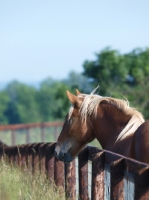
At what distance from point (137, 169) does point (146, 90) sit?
17246mm

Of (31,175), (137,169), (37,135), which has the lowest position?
(37,135)

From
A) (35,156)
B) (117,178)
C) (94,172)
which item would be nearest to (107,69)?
(35,156)

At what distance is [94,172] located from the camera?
698 centimetres

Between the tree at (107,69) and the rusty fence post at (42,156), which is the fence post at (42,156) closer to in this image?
the rusty fence post at (42,156)

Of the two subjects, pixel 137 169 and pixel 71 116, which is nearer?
pixel 137 169

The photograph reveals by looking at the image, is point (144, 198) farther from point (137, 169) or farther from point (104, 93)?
point (104, 93)

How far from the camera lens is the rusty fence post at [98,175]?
22.3 ft

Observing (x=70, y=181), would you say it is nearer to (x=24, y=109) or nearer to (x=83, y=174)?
(x=83, y=174)

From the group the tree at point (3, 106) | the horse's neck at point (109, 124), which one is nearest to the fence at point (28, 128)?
the horse's neck at point (109, 124)

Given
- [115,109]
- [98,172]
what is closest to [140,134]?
[98,172]

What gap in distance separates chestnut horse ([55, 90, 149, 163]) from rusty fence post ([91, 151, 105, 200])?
1130 mm

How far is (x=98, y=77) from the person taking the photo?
24625mm

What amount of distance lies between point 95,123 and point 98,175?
188cm

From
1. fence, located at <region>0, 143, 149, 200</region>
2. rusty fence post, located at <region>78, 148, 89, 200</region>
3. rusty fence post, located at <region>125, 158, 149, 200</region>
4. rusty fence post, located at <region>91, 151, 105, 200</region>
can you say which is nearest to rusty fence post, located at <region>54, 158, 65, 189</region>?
fence, located at <region>0, 143, 149, 200</region>
